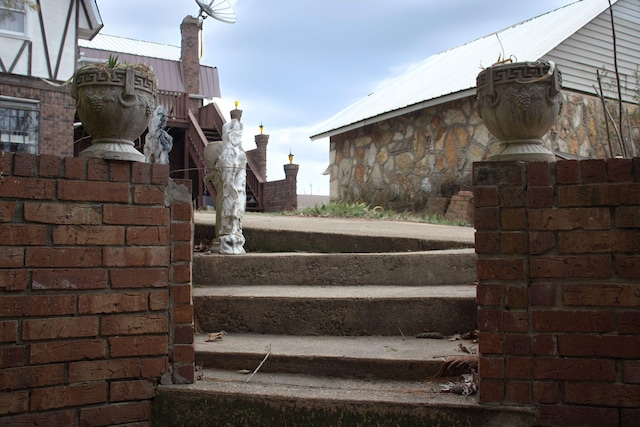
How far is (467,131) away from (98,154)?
7764 mm

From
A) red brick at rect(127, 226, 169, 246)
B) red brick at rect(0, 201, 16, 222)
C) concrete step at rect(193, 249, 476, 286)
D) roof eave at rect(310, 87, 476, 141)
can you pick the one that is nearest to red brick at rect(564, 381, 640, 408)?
concrete step at rect(193, 249, 476, 286)

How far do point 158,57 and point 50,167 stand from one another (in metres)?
20.6

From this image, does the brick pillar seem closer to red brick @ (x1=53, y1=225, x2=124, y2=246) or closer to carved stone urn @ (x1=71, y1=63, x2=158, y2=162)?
carved stone urn @ (x1=71, y1=63, x2=158, y2=162)

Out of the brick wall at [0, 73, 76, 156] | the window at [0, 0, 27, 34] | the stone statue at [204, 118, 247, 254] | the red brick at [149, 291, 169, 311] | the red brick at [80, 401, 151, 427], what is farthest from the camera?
the brick wall at [0, 73, 76, 156]

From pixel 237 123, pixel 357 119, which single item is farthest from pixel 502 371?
pixel 357 119

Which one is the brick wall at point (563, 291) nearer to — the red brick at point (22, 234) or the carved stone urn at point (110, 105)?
the carved stone urn at point (110, 105)

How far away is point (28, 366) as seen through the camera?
7.34 feet

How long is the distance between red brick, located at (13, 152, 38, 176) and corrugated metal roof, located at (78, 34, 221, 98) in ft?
60.8

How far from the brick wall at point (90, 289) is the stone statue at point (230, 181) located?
1950mm

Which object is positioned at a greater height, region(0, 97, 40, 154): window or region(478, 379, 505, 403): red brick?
region(0, 97, 40, 154): window

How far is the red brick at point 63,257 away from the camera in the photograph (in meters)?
2.26

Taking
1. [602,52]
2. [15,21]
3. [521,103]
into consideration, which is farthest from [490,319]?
[15,21]

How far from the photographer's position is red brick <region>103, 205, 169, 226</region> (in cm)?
239

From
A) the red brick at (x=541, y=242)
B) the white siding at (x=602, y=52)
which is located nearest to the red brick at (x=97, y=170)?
the red brick at (x=541, y=242)
